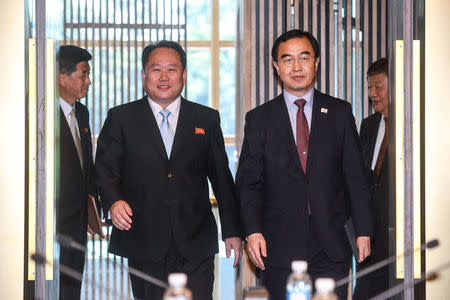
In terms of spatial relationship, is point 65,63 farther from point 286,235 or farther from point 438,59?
point 438,59

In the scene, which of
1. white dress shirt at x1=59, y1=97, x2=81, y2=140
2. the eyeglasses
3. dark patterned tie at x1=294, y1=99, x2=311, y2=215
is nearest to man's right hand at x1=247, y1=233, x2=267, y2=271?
dark patterned tie at x1=294, y1=99, x2=311, y2=215

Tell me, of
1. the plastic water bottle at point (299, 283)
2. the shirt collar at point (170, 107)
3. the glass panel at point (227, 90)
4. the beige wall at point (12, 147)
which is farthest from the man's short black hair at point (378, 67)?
the glass panel at point (227, 90)

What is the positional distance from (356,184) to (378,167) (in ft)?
3.95

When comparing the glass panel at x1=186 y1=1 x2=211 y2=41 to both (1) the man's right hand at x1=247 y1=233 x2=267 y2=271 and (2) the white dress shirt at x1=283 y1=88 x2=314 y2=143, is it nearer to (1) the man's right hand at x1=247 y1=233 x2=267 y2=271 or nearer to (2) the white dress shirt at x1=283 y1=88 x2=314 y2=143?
→ (2) the white dress shirt at x1=283 y1=88 x2=314 y2=143

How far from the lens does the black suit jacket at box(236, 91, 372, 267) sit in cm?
344

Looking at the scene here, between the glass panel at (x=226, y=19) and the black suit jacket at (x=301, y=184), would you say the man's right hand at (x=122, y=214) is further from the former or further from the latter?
the glass panel at (x=226, y=19)

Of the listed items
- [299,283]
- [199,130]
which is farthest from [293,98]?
[299,283]

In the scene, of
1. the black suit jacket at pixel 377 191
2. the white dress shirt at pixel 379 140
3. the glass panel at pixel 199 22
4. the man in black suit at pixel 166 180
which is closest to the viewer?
the man in black suit at pixel 166 180

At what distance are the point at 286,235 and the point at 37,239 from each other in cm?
118

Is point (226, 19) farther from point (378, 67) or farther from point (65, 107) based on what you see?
point (65, 107)

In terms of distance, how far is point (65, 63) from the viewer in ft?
15.4

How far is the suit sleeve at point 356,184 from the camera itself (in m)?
3.40

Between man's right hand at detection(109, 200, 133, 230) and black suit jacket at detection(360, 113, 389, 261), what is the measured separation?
175 centimetres

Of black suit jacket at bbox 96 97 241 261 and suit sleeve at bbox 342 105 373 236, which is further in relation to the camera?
black suit jacket at bbox 96 97 241 261
